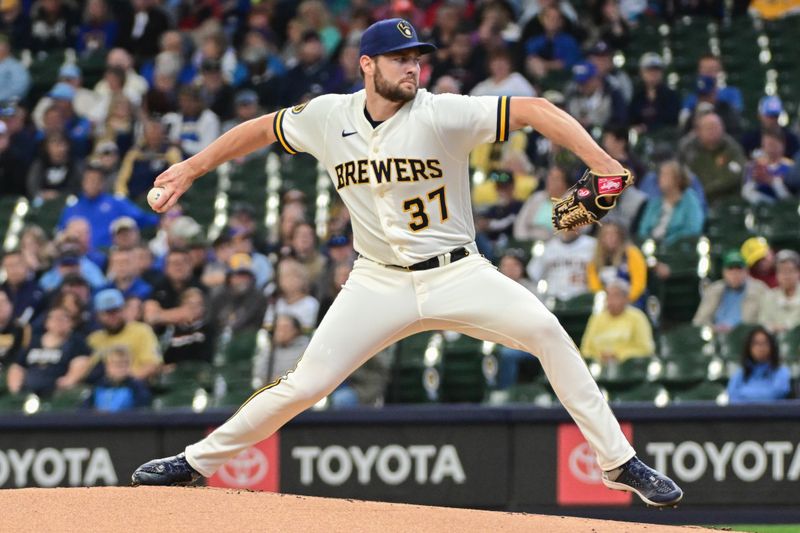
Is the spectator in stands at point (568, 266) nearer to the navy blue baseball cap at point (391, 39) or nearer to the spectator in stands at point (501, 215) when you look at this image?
the spectator in stands at point (501, 215)

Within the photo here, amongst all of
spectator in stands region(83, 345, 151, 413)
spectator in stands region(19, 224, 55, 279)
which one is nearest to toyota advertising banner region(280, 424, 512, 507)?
spectator in stands region(83, 345, 151, 413)

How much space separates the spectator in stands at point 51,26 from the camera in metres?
16.6

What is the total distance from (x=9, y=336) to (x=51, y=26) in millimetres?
6139

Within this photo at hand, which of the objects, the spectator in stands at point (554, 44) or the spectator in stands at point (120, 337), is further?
the spectator in stands at point (554, 44)

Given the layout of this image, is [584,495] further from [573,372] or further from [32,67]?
[32,67]

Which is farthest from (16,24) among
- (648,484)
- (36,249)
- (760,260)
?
(648,484)

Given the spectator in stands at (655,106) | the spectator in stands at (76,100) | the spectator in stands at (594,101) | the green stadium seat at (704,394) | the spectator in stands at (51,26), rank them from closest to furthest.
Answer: the green stadium seat at (704,394), the spectator in stands at (594,101), the spectator in stands at (655,106), the spectator in stands at (76,100), the spectator in stands at (51,26)

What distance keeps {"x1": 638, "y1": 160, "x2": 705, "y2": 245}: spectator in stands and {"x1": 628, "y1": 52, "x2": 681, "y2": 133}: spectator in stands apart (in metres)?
1.65

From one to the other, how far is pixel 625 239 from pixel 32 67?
7.87 m

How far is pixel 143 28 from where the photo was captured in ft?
52.5

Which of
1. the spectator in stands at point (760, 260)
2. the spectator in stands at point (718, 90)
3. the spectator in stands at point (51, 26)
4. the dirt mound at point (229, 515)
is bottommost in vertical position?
the dirt mound at point (229, 515)

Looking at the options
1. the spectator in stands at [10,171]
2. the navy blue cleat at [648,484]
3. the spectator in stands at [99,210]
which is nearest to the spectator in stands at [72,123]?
the spectator in stands at [10,171]

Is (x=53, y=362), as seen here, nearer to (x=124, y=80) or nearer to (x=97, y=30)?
(x=124, y=80)

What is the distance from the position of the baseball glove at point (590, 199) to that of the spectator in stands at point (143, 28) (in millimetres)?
10550
